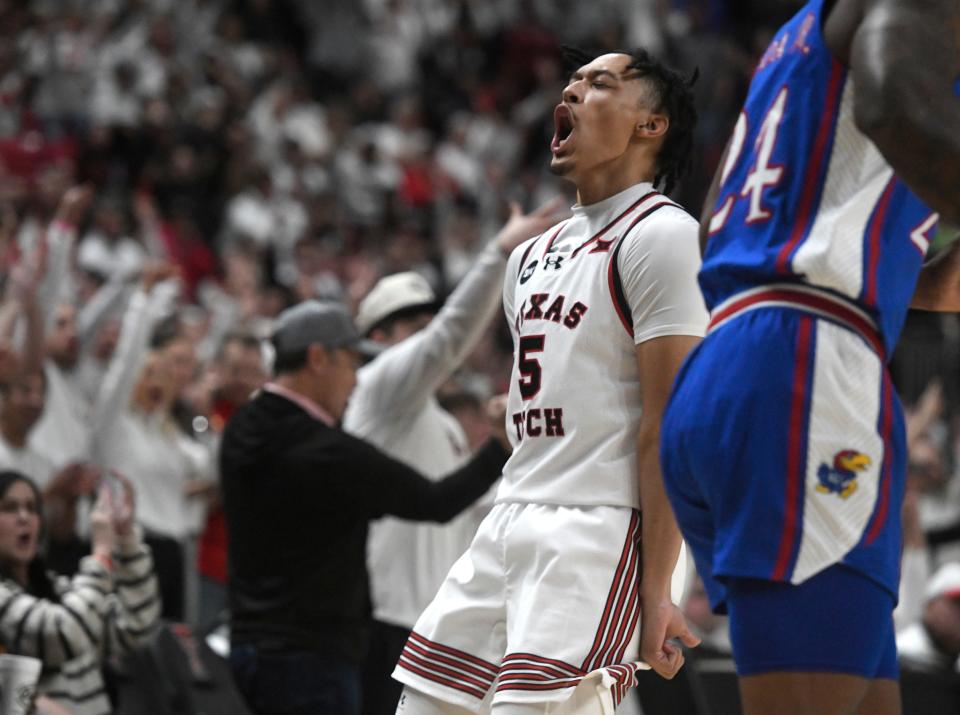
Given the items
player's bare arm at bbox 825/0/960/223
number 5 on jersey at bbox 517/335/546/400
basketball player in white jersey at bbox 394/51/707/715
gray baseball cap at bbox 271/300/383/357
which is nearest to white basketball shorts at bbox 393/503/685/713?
basketball player in white jersey at bbox 394/51/707/715

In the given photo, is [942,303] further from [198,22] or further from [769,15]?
[769,15]

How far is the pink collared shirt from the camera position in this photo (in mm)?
5239

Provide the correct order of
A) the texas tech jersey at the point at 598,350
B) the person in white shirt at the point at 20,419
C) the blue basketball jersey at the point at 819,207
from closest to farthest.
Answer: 1. the blue basketball jersey at the point at 819,207
2. the texas tech jersey at the point at 598,350
3. the person in white shirt at the point at 20,419

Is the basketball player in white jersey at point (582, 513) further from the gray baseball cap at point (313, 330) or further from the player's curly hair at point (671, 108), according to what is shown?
the gray baseball cap at point (313, 330)

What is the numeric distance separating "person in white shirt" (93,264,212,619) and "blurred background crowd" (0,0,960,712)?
0.06 feet

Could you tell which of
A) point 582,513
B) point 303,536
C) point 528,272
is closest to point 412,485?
point 303,536

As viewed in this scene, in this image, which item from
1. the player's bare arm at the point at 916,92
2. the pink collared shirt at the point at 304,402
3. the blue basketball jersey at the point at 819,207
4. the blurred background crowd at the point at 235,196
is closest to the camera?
the player's bare arm at the point at 916,92

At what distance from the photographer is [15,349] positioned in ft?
25.2

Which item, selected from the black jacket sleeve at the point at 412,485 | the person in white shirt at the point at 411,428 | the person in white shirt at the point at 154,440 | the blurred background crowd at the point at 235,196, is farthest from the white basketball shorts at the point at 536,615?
the person in white shirt at the point at 154,440

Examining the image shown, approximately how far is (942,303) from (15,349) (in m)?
5.64

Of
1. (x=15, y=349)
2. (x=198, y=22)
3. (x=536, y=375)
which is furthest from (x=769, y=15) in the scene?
(x=536, y=375)

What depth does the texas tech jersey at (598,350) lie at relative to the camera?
3.50 meters

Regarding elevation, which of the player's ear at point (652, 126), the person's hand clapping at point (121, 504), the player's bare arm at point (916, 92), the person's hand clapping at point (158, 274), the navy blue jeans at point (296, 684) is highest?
the person's hand clapping at point (158, 274)

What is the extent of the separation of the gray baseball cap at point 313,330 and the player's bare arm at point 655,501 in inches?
79.1
